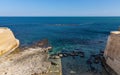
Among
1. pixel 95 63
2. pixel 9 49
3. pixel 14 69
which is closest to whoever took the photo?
pixel 14 69

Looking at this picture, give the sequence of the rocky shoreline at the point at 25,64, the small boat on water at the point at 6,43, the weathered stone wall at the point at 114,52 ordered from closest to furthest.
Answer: the weathered stone wall at the point at 114,52 < the rocky shoreline at the point at 25,64 < the small boat on water at the point at 6,43

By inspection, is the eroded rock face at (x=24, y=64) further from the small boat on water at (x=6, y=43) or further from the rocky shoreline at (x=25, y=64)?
the small boat on water at (x=6, y=43)

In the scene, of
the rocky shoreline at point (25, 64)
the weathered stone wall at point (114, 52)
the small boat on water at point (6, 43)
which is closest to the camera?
the weathered stone wall at point (114, 52)

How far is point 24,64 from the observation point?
30719mm

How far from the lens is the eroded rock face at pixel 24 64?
89.5 ft

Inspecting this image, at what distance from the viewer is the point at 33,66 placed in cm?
2969

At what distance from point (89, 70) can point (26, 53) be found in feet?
54.7

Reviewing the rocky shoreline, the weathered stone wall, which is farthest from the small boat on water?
the weathered stone wall

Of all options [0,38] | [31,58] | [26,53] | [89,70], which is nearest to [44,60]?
[31,58]

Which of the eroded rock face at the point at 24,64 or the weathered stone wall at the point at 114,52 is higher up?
the weathered stone wall at the point at 114,52

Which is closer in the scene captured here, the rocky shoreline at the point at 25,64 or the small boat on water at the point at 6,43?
the rocky shoreline at the point at 25,64

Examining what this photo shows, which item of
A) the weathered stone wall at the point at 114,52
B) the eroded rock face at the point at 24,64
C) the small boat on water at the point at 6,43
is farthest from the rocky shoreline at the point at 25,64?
the weathered stone wall at the point at 114,52

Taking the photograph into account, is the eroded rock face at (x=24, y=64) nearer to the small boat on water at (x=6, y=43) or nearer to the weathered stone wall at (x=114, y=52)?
the small boat on water at (x=6, y=43)

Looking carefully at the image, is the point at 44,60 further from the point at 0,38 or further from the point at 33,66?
the point at 0,38
